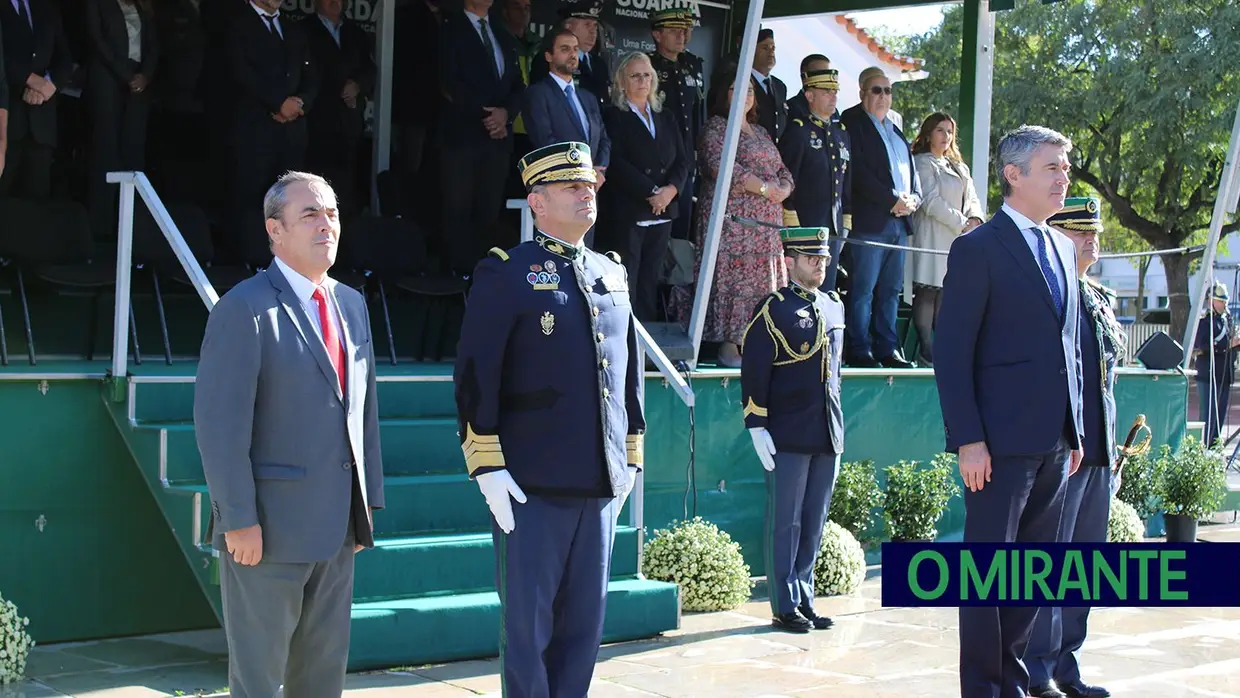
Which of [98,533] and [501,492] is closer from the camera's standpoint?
[501,492]

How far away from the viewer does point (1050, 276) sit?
18.3 feet

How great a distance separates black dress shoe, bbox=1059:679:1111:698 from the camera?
6.49m

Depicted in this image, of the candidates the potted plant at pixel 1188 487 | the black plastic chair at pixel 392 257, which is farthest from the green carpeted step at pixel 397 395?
the potted plant at pixel 1188 487

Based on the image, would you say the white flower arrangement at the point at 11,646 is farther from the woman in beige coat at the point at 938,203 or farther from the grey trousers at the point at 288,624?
the woman in beige coat at the point at 938,203

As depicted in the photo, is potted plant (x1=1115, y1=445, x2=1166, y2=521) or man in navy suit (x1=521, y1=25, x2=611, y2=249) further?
potted plant (x1=1115, y1=445, x2=1166, y2=521)

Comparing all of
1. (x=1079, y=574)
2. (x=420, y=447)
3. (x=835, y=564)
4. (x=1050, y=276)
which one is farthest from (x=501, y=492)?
(x=835, y=564)

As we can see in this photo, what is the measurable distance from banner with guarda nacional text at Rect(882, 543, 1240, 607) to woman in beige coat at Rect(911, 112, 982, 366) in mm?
6390

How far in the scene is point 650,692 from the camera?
6.57 meters

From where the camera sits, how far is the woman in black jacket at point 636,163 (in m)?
9.48

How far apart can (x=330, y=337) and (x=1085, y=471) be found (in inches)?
123

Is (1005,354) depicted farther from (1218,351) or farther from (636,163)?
(1218,351)

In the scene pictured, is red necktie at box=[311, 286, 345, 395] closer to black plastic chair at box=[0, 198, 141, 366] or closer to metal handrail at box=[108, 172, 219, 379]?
metal handrail at box=[108, 172, 219, 379]

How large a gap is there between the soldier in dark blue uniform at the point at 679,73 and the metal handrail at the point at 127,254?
370cm

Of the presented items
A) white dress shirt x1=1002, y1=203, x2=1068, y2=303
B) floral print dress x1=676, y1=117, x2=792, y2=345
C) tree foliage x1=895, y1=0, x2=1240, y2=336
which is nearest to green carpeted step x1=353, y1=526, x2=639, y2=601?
white dress shirt x1=1002, y1=203, x2=1068, y2=303
